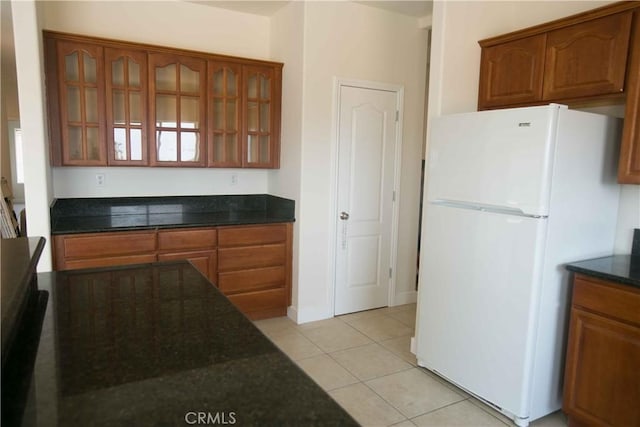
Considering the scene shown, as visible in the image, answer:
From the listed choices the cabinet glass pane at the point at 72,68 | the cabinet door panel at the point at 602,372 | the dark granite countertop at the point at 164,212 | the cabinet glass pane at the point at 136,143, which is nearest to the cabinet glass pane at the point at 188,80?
the cabinet glass pane at the point at 136,143

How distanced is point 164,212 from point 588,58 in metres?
3.26

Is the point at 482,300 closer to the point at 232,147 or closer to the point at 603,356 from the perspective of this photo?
the point at 603,356

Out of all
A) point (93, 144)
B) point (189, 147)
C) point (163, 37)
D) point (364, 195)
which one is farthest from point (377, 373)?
point (163, 37)

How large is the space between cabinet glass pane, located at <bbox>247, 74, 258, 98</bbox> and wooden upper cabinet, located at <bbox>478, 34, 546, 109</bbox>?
188cm

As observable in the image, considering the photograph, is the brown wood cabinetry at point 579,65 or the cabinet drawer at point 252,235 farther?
the cabinet drawer at point 252,235

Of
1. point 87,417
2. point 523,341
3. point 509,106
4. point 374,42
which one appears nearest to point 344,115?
point 374,42

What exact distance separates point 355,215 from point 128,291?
256 cm

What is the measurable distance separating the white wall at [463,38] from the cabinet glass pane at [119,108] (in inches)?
90.5

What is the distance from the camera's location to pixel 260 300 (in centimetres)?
366

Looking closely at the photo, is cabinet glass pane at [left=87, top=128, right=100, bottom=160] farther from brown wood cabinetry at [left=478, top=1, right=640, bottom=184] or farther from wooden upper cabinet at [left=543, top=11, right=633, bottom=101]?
wooden upper cabinet at [left=543, top=11, right=633, bottom=101]

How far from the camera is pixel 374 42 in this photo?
378 cm

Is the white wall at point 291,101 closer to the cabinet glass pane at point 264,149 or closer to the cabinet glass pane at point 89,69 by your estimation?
the cabinet glass pane at point 264,149

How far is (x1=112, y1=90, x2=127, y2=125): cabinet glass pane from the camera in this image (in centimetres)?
326

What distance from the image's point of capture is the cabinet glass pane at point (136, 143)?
131 inches
